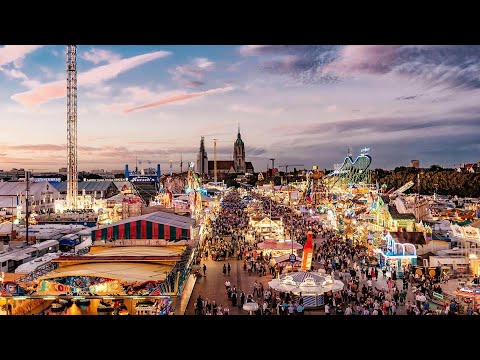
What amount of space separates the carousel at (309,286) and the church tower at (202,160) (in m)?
99.9

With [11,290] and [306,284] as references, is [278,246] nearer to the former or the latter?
[306,284]

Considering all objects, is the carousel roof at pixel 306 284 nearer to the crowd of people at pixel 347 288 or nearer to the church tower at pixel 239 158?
the crowd of people at pixel 347 288

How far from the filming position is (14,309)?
8320 mm

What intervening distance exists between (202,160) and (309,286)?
109 m

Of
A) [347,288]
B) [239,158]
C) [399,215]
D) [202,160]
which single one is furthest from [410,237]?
[239,158]

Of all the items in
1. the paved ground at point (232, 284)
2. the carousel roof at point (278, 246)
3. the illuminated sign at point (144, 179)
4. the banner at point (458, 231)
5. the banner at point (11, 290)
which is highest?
the illuminated sign at point (144, 179)

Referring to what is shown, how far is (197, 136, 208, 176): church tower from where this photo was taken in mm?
112688

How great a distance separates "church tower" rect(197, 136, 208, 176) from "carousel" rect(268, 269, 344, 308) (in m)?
99.9

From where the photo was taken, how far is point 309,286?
10.5 metres

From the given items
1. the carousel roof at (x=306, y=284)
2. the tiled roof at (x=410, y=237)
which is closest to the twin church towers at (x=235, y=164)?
the tiled roof at (x=410, y=237)

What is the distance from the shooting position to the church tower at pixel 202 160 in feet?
370
